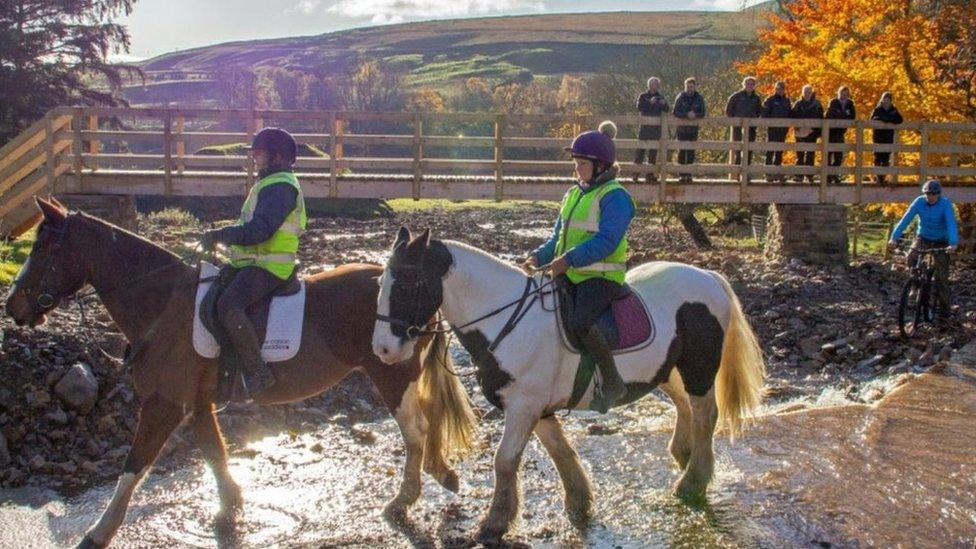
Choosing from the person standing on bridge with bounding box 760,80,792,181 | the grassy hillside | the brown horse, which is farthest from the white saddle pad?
the grassy hillside

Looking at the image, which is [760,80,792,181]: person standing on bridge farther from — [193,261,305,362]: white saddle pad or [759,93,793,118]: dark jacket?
[193,261,305,362]: white saddle pad

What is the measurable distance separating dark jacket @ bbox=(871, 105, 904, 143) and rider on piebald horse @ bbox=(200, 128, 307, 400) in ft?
58.3

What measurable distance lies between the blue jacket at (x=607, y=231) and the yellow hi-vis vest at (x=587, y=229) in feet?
0.22

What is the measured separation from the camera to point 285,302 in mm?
8438

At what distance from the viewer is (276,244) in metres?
8.28

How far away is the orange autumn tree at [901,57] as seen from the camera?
1005 inches

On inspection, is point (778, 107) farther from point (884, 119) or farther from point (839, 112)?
point (884, 119)

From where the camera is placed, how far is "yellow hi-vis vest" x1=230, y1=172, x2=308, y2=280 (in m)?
8.18

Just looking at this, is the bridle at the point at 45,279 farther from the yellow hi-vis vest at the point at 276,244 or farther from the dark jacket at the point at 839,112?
the dark jacket at the point at 839,112

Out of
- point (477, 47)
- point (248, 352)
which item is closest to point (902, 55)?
point (248, 352)

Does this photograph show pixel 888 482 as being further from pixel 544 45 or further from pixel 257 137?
pixel 544 45

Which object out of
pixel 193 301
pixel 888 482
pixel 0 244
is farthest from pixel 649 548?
pixel 0 244

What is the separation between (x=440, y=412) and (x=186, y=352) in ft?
6.77

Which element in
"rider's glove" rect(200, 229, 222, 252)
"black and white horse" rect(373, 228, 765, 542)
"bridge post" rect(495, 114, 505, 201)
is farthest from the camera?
"bridge post" rect(495, 114, 505, 201)
